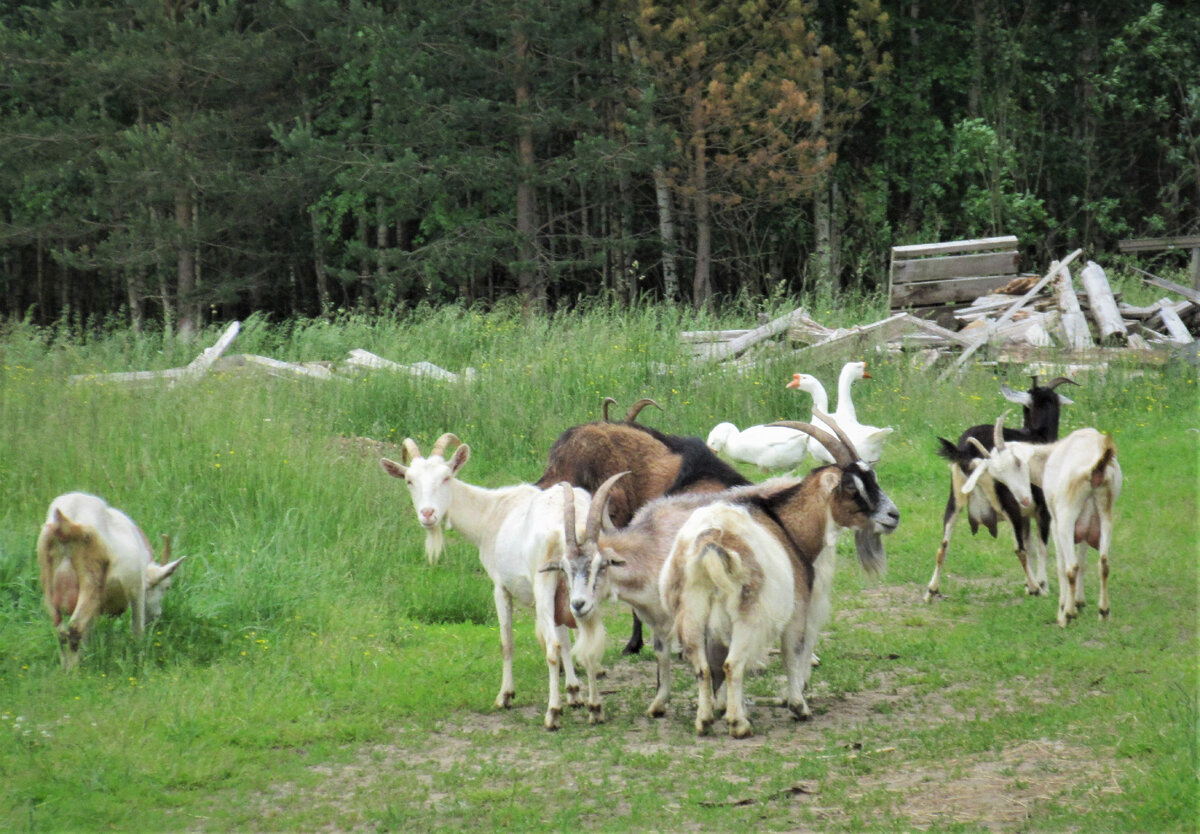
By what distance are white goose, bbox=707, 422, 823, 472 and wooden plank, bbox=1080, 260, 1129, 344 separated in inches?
209

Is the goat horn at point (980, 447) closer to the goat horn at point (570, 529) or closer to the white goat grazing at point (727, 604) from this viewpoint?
the white goat grazing at point (727, 604)

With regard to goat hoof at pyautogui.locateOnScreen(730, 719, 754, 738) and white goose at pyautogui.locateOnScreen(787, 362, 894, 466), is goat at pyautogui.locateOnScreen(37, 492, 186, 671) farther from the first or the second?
white goose at pyautogui.locateOnScreen(787, 362, 894, 466)

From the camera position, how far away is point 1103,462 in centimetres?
793

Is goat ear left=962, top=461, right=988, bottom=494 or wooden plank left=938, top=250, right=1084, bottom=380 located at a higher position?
wooden plank left=938, top=250, right=1084, bottom=380

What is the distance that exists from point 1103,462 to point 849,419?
4397 millimetres

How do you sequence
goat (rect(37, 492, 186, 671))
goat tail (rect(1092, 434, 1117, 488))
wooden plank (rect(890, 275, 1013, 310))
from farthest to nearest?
wooden plank (rect(890, 275, 1013, 310)) → goat tail (rect(1092, 434, 1117, 488)) → goat (rect(37, 492, 186, 671))

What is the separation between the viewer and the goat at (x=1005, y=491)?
930 cm

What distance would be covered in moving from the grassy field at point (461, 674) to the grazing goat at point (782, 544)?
16.2 inches

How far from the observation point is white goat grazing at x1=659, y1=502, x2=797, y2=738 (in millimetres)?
6168

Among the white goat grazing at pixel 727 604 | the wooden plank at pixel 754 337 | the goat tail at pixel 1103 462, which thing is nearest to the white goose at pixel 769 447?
the wooden plank at pixel 754 337

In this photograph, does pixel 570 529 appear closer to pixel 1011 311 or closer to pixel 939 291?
pixel 1011 311

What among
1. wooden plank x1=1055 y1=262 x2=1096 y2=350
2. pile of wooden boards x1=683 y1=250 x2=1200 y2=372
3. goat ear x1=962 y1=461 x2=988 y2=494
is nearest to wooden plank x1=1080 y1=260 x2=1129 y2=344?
pile of wooden boards x1=683 y1=250 x2=1200 y2=372

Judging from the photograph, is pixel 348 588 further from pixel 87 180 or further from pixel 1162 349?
pixel 87 180

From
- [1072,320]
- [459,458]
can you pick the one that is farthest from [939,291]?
[459,458]
